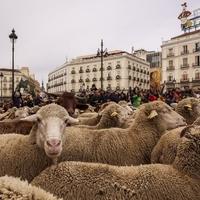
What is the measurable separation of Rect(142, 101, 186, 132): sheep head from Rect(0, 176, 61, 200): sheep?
3.25 metres

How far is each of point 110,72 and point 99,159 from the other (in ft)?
272

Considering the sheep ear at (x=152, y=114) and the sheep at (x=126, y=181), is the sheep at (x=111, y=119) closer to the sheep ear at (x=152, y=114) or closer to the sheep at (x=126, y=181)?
the sheep ear at (x=152, y=114)

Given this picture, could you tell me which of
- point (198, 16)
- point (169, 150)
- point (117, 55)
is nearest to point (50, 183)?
point (169, 150)

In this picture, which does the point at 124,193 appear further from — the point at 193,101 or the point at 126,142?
the point at 193,101

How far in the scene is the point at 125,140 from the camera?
4.80m

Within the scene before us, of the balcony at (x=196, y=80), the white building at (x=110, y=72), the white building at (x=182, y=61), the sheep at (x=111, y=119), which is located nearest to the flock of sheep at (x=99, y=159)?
the sheep at (x=111, y=119)

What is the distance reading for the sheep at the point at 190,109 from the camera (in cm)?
725

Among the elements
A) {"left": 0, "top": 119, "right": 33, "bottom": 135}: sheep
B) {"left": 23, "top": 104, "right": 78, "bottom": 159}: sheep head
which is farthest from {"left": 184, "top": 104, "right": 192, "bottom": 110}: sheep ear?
{"left": 23, "top": 104, "right": 78, "bottom": 159}: sheep head

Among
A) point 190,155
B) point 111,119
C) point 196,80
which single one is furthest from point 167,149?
point 196,80

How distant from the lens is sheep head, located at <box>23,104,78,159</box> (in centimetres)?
345

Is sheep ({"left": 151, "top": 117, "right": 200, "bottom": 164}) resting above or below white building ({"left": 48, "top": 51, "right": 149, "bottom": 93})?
below

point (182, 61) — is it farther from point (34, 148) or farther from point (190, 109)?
point (34, 148)

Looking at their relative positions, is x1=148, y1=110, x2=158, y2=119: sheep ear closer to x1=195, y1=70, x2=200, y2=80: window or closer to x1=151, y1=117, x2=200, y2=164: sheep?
x1=151, y1=117, x2=200, y2=164: sheep

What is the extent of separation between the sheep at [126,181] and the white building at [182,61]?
60.0 metres
